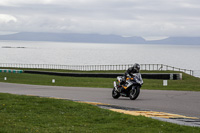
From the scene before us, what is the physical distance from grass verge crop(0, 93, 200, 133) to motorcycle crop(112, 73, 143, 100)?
436cm

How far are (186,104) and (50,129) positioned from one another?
820cm

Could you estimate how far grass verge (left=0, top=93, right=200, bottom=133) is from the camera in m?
9.26

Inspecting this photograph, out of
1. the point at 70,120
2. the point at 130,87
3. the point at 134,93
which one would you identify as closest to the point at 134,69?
the point at 130,87

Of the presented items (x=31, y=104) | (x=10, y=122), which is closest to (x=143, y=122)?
(x=10, y=122)

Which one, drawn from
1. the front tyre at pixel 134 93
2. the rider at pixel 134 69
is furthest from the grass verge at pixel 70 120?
the front tyre at pixel 134 93

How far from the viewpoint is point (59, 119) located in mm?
10945

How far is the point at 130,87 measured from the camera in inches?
711

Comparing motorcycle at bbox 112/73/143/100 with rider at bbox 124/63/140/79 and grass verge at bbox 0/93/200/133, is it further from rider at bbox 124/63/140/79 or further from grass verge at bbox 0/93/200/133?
grass verge at bbox 0/93/200/133

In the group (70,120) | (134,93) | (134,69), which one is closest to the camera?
(70,120)

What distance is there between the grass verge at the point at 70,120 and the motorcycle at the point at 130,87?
14.3ft

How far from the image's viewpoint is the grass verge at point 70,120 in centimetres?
926

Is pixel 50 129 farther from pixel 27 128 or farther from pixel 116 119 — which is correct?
pixel 116 119

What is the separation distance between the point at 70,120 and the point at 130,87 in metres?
7.62

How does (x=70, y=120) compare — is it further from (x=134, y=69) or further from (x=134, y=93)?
(x=134, y=93)
